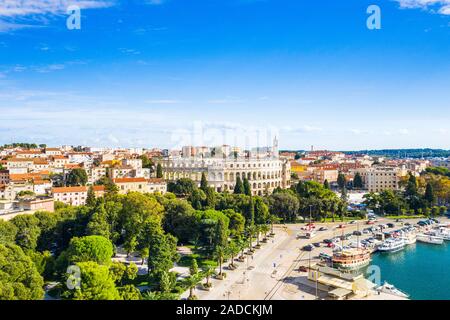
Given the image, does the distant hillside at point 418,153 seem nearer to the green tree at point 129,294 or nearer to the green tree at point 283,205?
the green tree at point 283,205

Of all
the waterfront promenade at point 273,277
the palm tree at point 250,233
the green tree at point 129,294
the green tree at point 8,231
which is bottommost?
the waterfront promenade at point 273,277

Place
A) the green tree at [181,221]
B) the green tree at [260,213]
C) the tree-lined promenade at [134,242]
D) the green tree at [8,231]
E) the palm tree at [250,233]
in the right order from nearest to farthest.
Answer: the tree-lined promenade at [134,242], the green tree at [8,231], the palm tree at [250,233], the green tree at [181,221], the green tree at [260,213]

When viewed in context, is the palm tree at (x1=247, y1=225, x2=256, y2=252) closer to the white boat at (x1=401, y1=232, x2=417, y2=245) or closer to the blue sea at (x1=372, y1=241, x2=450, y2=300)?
the blue sea at (x1=372, y1=241, x2=450, y2=300)

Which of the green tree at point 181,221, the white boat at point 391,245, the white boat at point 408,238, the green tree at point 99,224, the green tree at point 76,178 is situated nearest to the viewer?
the green tree at point 99,224

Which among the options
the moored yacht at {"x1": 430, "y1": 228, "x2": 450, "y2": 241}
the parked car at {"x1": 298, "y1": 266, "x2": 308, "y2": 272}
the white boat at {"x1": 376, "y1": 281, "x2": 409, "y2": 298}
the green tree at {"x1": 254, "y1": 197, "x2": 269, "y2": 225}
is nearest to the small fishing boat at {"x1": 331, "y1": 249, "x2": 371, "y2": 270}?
the parked car at {"x1": 298, "y1": 266, "x2": 308, "y2": 272}

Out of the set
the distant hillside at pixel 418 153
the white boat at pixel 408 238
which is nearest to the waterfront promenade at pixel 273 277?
the white boat at pixel 408 238

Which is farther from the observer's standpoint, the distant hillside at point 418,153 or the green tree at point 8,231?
the distant hillside at point 418,153

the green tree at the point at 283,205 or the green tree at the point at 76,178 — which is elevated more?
the green tree at the point at 76,178
